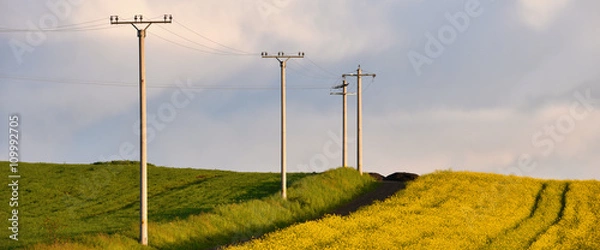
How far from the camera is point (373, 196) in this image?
177ft

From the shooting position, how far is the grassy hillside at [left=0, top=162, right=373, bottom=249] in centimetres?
3478

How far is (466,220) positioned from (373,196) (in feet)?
45.5

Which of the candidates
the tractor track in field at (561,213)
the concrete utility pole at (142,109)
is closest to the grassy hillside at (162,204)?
the concrete utility pole at (142,109)

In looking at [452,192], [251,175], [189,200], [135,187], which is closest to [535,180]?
[452,192]

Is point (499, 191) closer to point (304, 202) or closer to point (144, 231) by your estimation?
point (304, 202)

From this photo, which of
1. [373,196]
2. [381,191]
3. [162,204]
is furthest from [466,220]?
[162,204]

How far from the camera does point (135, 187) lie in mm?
67750

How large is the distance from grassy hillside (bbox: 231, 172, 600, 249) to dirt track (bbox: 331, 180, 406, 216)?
1454 mm

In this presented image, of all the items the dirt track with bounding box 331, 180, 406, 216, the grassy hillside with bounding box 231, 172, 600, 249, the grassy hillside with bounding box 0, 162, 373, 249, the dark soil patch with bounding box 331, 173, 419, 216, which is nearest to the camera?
the grassy hillside with bounding box 231, 172, 600, 249

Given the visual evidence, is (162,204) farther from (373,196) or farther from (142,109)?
(142,109)

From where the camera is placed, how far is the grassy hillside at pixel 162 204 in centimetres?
3478

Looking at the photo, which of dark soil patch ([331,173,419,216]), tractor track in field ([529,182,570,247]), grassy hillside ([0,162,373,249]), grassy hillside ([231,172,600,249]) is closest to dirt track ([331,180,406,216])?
dark soil patch ([331,173,419,216])

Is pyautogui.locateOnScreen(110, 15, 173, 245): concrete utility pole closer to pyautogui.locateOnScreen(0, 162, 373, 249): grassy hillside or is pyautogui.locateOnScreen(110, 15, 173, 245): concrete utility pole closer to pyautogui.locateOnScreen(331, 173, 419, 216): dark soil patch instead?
pyautogui.locateOnScreen(0, 162, 373, 249): grassy hillside

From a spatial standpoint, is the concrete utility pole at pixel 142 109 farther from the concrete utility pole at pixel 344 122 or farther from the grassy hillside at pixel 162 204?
the concrete utility pole at pixel 344 122
